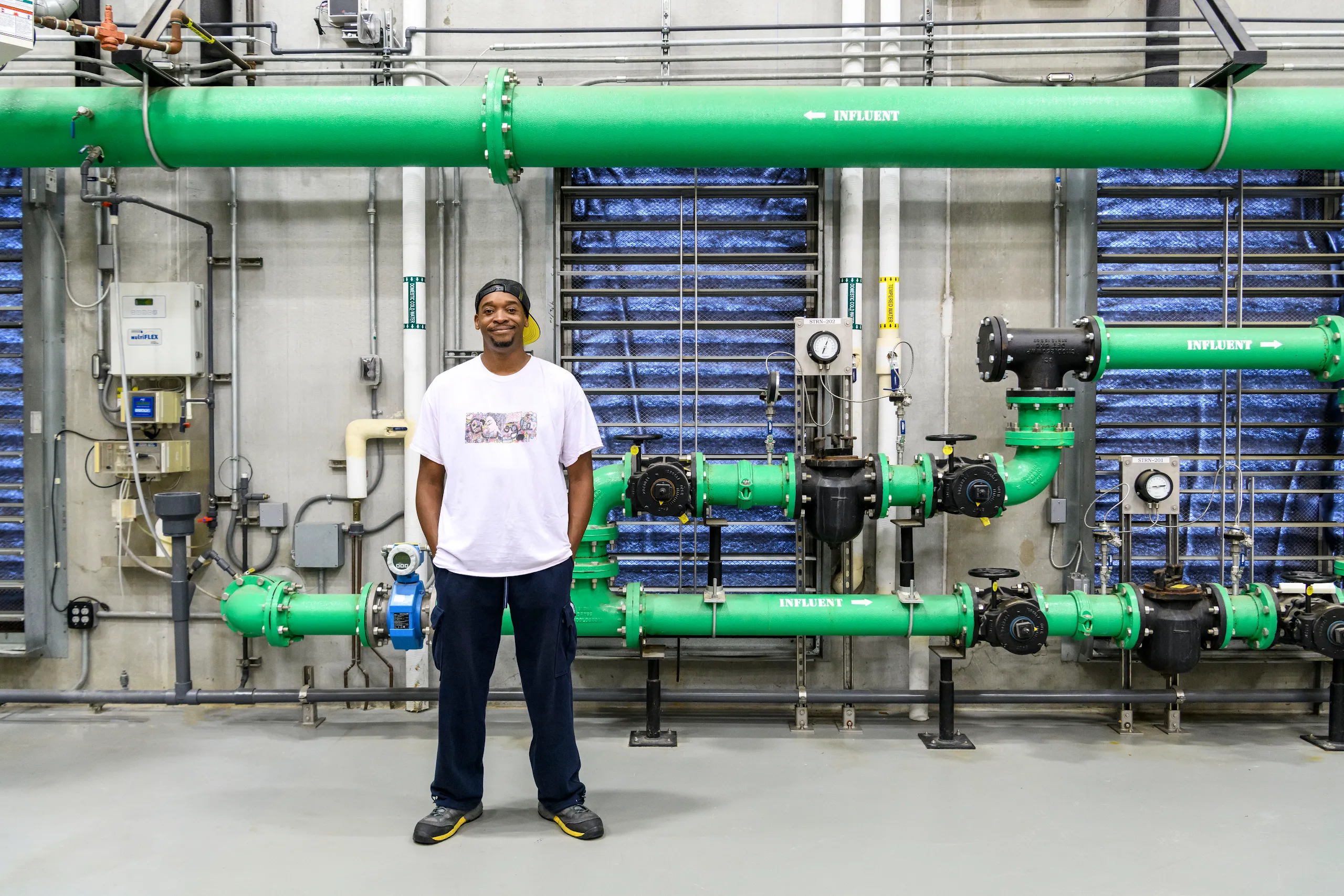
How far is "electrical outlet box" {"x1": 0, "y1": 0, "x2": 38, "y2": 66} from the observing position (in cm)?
290

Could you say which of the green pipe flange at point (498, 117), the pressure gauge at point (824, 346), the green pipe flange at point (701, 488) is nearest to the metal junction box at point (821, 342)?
the pressure gauge at point (824, 346)

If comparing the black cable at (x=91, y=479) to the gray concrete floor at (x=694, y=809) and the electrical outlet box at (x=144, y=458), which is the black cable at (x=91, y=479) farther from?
the gray concrete floor at (x=694, y=809)

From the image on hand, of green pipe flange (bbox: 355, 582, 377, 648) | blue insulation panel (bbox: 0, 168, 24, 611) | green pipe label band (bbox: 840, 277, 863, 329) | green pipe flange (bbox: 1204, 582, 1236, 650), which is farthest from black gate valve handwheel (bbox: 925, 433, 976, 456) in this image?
blue insulation panel (bbox: 0, 168, 24, 611)

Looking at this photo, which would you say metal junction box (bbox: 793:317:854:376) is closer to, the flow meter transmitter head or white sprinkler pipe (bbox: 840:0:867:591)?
white sprinkler pipe (bbox: 840:0:867:591)

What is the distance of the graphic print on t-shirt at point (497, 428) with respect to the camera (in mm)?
2570

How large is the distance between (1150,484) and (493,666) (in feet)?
8.51

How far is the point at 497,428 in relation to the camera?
2576 mm

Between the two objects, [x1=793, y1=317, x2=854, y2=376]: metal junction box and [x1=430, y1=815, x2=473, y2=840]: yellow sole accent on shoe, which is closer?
[x1=430, y1=815, x2=473, y2=840]: yellow sole accent on shoe

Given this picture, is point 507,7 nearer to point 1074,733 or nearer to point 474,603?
point 474,603

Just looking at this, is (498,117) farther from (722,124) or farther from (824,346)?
(824,346)

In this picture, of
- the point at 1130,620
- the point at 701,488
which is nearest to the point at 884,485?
the point at 701,488

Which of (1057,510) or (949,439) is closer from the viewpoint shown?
(949,439)

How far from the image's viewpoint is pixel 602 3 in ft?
12.9

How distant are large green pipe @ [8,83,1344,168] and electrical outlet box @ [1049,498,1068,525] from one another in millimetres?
1416
